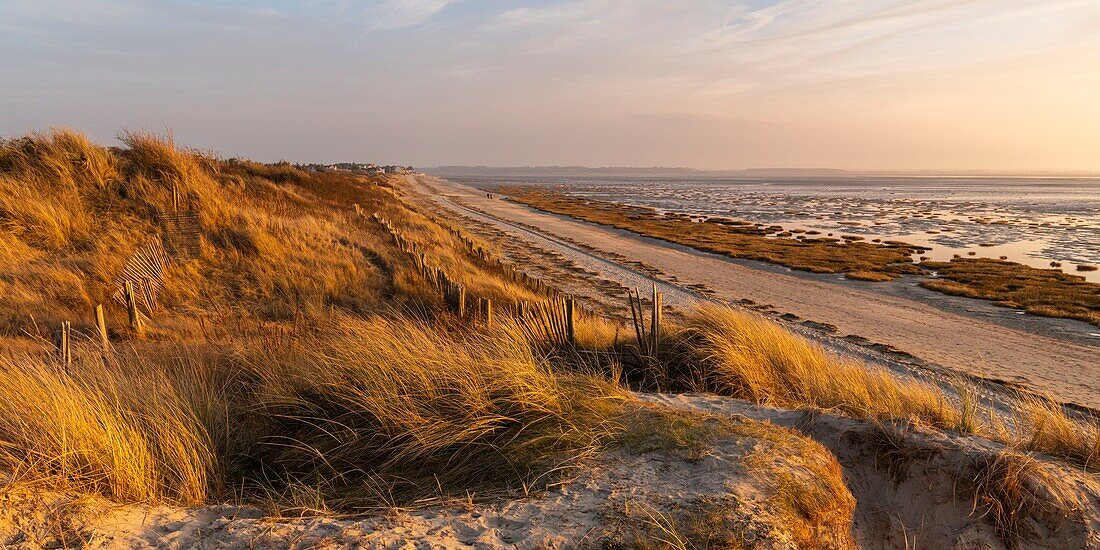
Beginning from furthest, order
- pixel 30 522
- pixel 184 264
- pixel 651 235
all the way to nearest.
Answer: pixel 651 235 < pixel 184 264 < pixel 30 522

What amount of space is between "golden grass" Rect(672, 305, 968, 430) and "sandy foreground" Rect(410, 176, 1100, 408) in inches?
242

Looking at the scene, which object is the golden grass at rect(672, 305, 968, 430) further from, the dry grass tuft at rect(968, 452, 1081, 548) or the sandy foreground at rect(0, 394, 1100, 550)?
the dry grass tuft at rect(968, 452, 1081, 548)

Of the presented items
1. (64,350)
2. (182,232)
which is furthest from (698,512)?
(182,232)

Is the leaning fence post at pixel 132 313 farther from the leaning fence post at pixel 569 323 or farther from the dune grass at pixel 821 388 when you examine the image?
the dune grass at pixel 821 388

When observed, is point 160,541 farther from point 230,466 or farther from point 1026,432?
point 1026,432

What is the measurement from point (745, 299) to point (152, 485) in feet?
55.0

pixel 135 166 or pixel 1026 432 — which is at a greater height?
pixel 135 166

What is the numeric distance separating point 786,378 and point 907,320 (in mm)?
11971

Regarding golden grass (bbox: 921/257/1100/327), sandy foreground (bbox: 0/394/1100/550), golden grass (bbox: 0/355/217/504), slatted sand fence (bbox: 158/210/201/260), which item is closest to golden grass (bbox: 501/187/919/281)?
golden grass (bbox: 921/257/1100/327)

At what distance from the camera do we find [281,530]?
2.74 m

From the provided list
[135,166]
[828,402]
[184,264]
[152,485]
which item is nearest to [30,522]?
[152,485]

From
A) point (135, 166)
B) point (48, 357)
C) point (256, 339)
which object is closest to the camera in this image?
point (48, 357)

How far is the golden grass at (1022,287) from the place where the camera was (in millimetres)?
16828

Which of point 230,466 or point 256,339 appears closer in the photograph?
point 230,466
